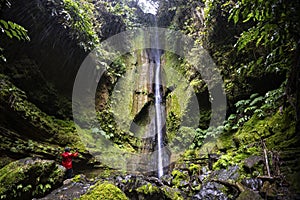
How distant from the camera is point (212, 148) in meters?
6.38

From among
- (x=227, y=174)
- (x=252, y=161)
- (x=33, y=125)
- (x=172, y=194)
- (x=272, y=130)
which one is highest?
(x=33, y=125)

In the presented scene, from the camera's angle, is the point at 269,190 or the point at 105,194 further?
the point at 269,190

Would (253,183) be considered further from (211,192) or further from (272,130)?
(272,130)

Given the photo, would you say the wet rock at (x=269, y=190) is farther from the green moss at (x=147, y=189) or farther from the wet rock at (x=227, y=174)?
the green moss at (x=147, y=189)

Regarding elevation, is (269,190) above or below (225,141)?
below

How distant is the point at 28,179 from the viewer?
14.2 feet

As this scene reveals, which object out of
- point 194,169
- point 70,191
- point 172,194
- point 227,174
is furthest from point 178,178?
point 70,191

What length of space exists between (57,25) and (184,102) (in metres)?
5.46

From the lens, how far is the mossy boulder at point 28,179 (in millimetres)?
4062

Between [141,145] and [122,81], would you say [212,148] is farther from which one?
[122,81]

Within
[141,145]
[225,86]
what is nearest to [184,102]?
[225,86]

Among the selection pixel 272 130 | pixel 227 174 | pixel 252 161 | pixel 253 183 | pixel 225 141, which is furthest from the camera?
pixel 225 141

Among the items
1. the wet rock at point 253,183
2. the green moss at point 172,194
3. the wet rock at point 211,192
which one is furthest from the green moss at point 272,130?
the green moss at point 172,194

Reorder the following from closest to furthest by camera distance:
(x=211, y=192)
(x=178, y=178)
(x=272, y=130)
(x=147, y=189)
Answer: (x=211, y=192), (x=147, y=189), (x=272, y=130), (x=178, y=178)
